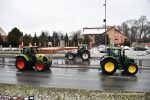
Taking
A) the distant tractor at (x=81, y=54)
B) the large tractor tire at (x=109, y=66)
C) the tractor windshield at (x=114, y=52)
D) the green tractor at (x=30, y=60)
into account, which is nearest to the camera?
the large tractor tire at (x=109, y=66)

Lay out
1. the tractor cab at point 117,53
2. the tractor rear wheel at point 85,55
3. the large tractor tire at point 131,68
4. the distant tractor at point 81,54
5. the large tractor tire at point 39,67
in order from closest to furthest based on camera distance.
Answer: the large tractor tire at point 131,68
the tractor cab at point 117,53
the large tractor tire at point 39,67
the tractor rear wheel at point 85,55
the distant tractor at point 81,54

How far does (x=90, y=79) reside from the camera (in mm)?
19172

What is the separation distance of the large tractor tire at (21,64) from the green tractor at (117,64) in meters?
6.55

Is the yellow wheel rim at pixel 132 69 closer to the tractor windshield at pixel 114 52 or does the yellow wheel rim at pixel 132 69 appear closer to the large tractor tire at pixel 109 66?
the large tractor tire at pixel 109 66

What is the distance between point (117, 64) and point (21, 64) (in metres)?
8.09

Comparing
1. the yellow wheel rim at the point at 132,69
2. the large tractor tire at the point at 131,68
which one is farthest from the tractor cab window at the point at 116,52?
the yellow wheel rim at the point at 132,69

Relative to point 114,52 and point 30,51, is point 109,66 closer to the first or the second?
point 114,52

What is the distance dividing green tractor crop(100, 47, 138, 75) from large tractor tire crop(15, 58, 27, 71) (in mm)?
6548

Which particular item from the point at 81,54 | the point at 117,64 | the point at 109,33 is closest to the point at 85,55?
the point at 81,54

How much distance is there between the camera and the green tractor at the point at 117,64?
21828mm

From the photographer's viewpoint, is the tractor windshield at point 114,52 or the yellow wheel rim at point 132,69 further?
the tractor windshield at point 114,52

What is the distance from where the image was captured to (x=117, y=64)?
22.0 m

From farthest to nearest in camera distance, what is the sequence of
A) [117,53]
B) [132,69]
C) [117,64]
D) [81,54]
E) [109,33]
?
1. [109,33]
2. [81,54]
3. [117,53]
4. [117,64]
5. [132,69]

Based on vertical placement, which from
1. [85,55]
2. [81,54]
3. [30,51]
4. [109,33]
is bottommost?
[85,55]
